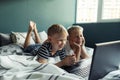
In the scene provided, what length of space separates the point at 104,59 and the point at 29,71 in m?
0.36

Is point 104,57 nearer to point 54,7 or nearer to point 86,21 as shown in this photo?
point 54,7

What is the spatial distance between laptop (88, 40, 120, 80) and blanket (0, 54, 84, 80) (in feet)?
0.30

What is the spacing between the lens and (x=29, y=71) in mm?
1116

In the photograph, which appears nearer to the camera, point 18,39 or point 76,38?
point 76,38

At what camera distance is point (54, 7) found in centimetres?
390

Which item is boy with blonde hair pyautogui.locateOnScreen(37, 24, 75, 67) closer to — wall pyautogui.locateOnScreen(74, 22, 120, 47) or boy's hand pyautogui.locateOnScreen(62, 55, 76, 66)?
boy's hand pyautogui.locateOnScreen(62, 55, 76, 66)

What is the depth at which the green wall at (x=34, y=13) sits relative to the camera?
342 centimetres

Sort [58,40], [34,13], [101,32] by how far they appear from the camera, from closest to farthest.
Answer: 1. [58,40]
2. [34,13]
3. [101,32]

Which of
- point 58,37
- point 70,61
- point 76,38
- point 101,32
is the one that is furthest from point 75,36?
point 101,32

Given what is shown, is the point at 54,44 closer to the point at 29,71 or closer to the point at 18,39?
the point at 29,71

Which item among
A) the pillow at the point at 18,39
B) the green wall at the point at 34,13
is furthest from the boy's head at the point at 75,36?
the green wall at the point at 34,13

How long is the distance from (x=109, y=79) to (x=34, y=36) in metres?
2.07

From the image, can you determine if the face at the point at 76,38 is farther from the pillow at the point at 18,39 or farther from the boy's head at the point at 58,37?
the pillow at the point at 18,39

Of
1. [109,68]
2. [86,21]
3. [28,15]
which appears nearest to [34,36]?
[28,15]
